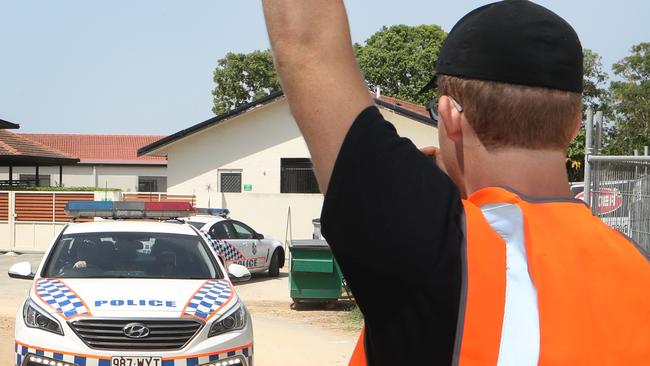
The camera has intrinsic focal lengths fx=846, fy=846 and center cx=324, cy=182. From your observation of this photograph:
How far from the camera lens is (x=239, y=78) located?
172 ft

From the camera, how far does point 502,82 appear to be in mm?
1281

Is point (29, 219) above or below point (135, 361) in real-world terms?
below

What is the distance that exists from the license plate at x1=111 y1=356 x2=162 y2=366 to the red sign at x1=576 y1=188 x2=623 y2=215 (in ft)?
12.0

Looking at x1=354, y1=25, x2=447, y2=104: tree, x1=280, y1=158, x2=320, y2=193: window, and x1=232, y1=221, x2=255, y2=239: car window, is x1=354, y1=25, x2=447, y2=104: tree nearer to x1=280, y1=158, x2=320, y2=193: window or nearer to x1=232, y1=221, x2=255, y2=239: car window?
x1=280, y1=158, x2=320, y2=193: window

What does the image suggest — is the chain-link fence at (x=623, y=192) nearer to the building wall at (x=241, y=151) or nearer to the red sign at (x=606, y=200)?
the red sign at (x=606, y=200)

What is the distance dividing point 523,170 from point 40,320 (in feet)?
21.1

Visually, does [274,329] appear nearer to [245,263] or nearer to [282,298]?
[282,298]

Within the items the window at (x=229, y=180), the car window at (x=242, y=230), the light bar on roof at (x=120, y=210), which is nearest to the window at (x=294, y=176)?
the window at (x=229, y=180)

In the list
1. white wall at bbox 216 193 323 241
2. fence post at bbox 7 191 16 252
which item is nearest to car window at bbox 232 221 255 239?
white wall at bbox 216 193 323 241

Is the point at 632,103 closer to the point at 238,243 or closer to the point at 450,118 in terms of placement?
the point at 238,243

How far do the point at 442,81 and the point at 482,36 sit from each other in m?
0.10

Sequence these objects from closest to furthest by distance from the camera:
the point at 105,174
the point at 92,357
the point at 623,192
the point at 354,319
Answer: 1. the point at 623,192
2. the point at 92,357
3. the point at 354,319
4. the point at 105,174

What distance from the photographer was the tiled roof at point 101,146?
52.5 metres

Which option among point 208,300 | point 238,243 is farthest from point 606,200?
point 238,243
